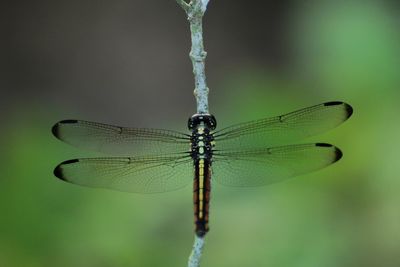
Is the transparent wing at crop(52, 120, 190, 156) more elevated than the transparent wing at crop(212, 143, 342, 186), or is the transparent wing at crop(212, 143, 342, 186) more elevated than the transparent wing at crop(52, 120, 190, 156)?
the transparent wing at crop(52, 120, 190, 156)

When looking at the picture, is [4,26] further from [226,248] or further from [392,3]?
[392,3]

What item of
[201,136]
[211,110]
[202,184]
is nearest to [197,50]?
[201,136]

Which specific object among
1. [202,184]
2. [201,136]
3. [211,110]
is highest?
[211,110]

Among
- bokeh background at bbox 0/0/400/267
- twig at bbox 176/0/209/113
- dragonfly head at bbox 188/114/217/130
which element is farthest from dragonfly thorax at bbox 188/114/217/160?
bokeh background at bbox 0/0/400/267

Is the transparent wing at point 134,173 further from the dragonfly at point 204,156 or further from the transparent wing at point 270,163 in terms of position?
the transparent wing at point 270,163

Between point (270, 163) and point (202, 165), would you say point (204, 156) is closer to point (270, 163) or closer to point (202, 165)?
point (202, 165)

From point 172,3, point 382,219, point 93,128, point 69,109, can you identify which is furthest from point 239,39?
point 93,128

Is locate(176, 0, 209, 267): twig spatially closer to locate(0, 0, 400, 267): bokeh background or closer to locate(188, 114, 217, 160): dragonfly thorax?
locate(188, 114, 217, 160): dragonfly thorax

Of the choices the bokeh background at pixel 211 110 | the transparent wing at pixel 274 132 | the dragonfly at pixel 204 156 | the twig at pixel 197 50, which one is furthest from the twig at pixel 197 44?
the bokeh background at pixel 211 110
